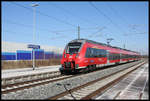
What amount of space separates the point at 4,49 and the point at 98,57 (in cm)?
2277

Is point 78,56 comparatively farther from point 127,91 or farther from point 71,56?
point 127,91

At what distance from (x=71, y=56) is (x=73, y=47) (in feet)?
3.38

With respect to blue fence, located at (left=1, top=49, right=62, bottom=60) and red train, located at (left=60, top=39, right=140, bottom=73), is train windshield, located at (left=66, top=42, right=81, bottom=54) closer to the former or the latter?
red train, located at (left=60, top=39, right=140, bottom=73)

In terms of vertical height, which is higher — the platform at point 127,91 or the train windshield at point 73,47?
the train windshield at point 73,47

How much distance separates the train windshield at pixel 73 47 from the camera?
16323 mm

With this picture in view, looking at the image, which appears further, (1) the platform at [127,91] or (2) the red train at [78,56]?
(2) the red train at [78,56]

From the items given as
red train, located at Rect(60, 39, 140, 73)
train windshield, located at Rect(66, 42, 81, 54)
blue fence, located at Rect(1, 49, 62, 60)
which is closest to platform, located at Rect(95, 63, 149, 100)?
red train, located at Rect(60, 39, 140, 73)

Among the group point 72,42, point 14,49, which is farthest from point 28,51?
point 72,42

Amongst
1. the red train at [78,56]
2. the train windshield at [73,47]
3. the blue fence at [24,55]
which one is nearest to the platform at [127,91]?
the red train at [78,56]

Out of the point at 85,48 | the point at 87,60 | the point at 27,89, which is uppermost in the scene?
the point at 85,48

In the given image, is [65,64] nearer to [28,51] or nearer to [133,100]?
[133,100]

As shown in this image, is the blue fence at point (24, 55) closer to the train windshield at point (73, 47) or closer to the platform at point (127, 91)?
the train windshield at point (73, 47)

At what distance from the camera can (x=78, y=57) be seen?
15.8 metres

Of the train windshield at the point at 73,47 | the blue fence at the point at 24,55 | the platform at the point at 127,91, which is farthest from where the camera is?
the blue fence at the point at 24,55
